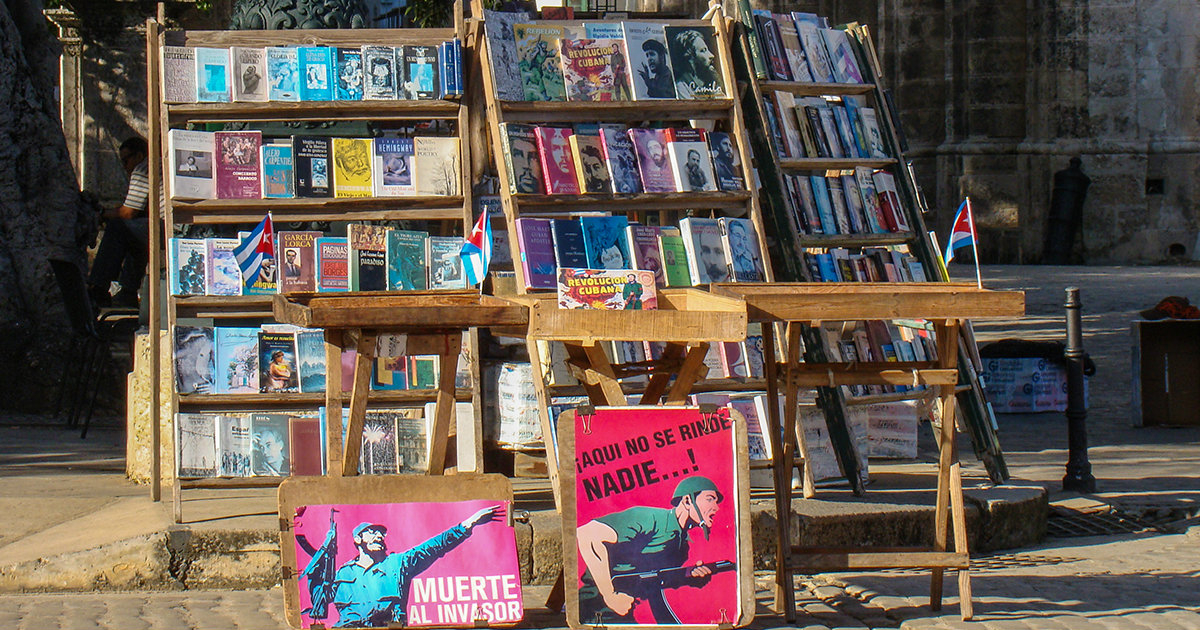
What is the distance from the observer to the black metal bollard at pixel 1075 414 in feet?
Answer: 24.6

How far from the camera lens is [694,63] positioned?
22.7 ft

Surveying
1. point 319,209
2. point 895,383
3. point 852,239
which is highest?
point 319,209

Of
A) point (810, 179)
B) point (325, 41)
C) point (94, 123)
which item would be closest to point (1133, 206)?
point (94, 123)

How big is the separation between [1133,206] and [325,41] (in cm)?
1952

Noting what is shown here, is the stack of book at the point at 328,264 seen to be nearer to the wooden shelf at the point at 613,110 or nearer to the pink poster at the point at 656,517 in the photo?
the wooden shelf at the point at 613,110

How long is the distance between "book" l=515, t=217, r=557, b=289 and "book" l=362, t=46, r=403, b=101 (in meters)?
0.88

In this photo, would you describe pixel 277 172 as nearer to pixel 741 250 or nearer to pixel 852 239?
pixel 741 250

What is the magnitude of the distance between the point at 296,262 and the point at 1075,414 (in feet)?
13.6

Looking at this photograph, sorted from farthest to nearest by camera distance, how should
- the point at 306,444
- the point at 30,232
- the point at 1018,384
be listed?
the point at 1018,384
the point at 30,232
the point at 306,444

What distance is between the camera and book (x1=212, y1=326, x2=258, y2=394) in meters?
6.39

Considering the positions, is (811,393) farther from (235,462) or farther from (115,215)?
(115,215)

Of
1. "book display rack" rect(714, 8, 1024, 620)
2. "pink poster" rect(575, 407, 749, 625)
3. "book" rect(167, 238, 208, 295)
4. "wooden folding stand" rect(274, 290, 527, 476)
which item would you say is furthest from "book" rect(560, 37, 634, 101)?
"pink poster" rect(575, 407, 749, 625)

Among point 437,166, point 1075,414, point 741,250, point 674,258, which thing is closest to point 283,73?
point 437,166

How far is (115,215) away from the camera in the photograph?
965cm
